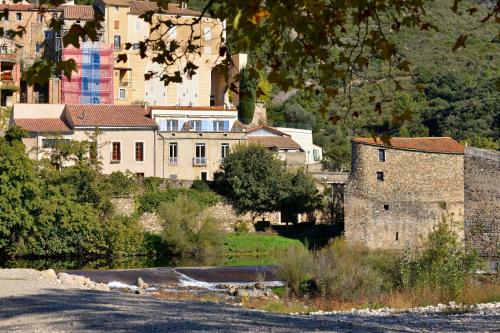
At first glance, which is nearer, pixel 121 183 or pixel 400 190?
pixel 400 190

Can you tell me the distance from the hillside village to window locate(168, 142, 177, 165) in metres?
0.05

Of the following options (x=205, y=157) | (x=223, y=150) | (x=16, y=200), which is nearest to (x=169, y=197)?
(x=205, y=157)

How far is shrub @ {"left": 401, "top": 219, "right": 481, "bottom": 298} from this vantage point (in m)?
28.4

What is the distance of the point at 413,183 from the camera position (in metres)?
46.6

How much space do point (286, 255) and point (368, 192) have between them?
45.4 feet

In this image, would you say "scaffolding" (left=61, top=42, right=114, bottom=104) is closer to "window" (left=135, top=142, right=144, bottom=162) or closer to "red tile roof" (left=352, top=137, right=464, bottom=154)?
"window" (left=135, top=142, right=144, bottom=162)

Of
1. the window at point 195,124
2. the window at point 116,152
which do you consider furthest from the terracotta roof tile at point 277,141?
the window at point 116,152

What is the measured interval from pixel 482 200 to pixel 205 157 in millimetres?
14683

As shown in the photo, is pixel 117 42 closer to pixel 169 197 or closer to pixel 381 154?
pixel 169 197

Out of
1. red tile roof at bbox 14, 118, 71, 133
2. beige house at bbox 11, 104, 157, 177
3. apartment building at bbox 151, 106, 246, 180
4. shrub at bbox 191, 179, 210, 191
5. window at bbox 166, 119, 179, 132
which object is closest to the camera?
shrub at bbox 191, 179, 210, 191

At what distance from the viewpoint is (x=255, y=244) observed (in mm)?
46969

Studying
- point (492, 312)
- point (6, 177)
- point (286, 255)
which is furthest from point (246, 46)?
point (6, 177)

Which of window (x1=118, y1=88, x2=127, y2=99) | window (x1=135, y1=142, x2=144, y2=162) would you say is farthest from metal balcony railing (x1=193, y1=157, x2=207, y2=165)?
window (x1=118, y1=88, x2=127, y2=99)

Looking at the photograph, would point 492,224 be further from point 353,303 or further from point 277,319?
point 277,319
